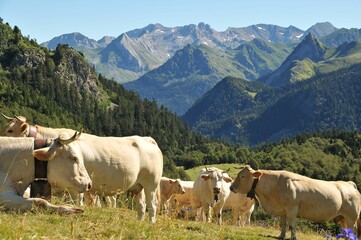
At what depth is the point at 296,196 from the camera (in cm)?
1656

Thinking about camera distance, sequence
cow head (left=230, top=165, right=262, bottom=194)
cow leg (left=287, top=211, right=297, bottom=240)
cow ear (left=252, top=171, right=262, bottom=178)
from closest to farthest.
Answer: cow leg (left=287, top=211, right=297, bottom=240), cow ear (left=252, top=171, right=262, bottom=178), cow head (left=230, top=165, right=262, bottom=194)

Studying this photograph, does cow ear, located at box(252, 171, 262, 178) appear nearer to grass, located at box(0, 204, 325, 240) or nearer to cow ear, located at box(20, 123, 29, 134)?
grass, located at box(0, 204, 325, 240)

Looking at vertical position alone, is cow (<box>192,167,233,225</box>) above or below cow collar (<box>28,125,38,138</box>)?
below

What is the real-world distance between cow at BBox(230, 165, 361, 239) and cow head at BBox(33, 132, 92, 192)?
7.90m

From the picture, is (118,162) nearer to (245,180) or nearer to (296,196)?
(245,180)

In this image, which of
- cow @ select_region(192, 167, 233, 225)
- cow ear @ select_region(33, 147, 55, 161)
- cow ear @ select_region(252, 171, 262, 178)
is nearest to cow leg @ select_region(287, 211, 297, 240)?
cow ear @ select_region(252, 171, 262, 178)

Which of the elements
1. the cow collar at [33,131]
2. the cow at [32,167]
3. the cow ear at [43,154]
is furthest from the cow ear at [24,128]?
the cow ear at [43,154]

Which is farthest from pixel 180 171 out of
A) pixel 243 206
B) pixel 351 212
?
pixel 351 212

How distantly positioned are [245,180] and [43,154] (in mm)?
8711

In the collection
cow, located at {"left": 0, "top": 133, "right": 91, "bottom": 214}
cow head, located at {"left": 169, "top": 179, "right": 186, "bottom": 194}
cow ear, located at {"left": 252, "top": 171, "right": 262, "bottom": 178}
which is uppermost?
cow, located at {"left": 0, "top": 133, "right": 91, "bottom": 214}

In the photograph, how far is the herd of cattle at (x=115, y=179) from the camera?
11.0 metres

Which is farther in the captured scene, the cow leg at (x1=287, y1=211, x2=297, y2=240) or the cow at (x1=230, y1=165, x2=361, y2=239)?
the cow at (x1=230, y1=165, x2=361, y2=239)

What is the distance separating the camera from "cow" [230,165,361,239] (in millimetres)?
16547

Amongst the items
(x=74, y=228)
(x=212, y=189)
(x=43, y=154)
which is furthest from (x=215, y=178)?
(x=74, y=228)
